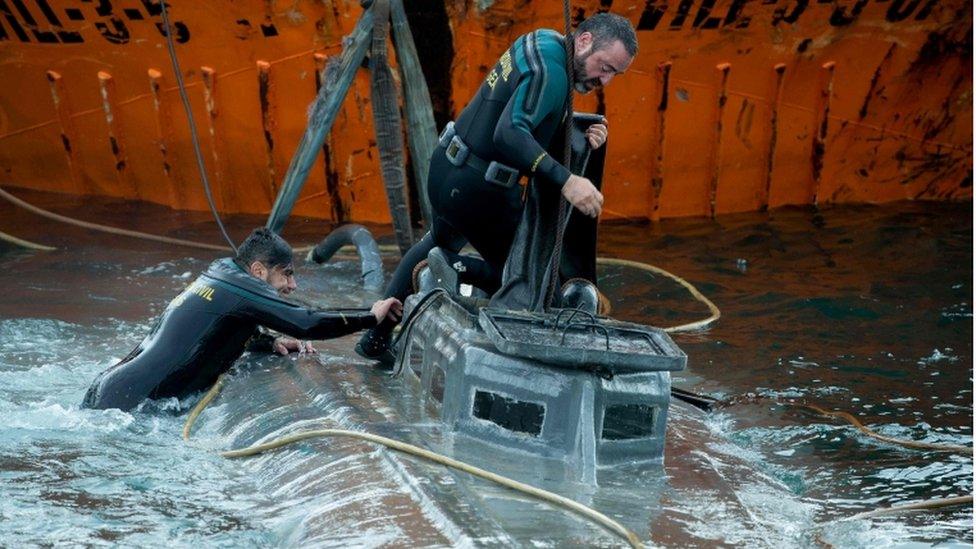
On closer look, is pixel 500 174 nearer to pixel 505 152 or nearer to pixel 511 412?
pixel 505 152

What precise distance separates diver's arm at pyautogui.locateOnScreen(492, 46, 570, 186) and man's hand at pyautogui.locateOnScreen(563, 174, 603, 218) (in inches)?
6.1

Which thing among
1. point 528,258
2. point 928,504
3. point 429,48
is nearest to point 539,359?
point 528,258

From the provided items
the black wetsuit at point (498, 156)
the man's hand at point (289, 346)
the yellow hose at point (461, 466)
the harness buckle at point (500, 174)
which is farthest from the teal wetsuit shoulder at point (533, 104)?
the man's hand at point (289, 346)

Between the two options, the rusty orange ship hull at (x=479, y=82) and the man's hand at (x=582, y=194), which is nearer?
the man's hand at (x=582, y=194)

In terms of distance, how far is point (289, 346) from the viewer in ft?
23.2

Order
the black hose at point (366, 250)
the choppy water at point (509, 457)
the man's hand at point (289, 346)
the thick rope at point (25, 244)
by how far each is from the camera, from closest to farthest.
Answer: the choppy water at point (509, 457)
the man's hand at point (289, 346)
the black hose at point (366, 250)
the thick rope at point (25, 244)

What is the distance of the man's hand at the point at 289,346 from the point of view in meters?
7.05

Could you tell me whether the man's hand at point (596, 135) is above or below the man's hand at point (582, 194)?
above

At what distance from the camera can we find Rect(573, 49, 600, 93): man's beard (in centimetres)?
596

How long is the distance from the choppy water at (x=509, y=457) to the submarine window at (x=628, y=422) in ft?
0.52

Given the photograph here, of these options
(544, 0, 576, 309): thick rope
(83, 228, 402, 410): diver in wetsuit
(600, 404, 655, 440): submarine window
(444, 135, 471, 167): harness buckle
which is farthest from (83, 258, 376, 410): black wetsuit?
(600, 404, 655, 440): submarine window

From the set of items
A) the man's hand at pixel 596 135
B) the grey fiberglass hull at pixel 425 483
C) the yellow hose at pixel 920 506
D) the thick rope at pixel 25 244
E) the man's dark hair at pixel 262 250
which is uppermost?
the man's hand at pixel 596 135

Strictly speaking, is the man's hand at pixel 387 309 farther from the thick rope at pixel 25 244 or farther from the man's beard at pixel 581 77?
the thick rope at pixel 25 244

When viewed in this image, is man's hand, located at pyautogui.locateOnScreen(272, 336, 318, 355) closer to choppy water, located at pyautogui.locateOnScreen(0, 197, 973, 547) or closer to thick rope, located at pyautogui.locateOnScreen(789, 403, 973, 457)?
choppy water, located at pyautogui.locateOnScreen(0, 197, 973, 547)
